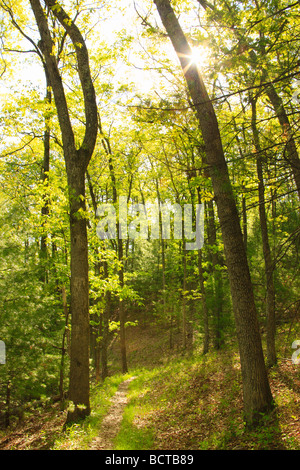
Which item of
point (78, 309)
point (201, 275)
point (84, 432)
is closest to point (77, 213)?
point (78, 309)

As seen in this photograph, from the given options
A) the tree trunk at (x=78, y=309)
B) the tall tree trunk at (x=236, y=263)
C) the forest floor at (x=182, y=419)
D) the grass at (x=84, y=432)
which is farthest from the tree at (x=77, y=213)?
the tall tree trunk at (x=236, y=263)

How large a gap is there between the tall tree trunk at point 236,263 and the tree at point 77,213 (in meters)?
2.54

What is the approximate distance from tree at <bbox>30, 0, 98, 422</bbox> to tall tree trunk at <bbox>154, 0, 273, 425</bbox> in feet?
8.32

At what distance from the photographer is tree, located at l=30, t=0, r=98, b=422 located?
21.4ft

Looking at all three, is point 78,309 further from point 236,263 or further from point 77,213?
point 236,263

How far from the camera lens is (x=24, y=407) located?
26.0 ft

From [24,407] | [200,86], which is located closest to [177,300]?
[24,407]

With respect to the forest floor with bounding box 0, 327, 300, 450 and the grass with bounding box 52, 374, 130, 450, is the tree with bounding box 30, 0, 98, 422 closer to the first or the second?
the grass with bounding box 52, 374, 130, 450

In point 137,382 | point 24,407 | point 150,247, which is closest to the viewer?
point 24,407

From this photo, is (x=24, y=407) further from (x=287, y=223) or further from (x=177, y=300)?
(x=177, y=300)

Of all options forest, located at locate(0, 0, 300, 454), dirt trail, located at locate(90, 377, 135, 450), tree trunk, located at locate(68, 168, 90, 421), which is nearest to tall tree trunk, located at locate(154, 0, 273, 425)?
forest, located at locate(0, 0, 300, 454)

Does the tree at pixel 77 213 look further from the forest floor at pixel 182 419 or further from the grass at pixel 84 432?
the forest floor at pixel 182 419
